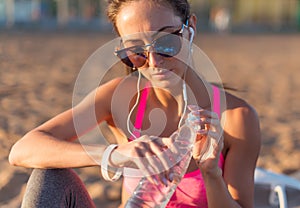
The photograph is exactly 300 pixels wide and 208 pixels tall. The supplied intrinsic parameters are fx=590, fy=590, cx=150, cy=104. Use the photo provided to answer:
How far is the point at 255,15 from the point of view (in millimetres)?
42875

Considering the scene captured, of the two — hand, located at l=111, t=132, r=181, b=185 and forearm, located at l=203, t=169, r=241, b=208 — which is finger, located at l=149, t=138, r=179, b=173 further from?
forearm, located at l=203, t=169, r=241, b=208

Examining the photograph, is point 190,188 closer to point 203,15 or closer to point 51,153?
point 51,153

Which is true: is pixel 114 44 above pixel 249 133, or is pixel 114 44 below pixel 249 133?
above

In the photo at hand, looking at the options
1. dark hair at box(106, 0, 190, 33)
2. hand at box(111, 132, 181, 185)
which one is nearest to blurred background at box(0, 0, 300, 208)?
dark hair at box(106, 0, 190, 33)

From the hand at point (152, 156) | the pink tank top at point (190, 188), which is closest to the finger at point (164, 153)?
the hand at point (152, 156)

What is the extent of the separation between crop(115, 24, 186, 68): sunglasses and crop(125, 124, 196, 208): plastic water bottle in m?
0.32

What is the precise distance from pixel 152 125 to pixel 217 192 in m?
0.46

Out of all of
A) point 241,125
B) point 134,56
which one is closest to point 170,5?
point 134,56

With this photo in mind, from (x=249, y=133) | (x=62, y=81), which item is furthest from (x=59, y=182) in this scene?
(x=62, y=81)

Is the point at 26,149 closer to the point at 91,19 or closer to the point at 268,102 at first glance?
the point at 268,102

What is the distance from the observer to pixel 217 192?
192 centimetres

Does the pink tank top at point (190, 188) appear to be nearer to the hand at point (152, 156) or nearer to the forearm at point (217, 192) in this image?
the forearm at point (217, 192)

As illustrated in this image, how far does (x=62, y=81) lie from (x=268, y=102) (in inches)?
149

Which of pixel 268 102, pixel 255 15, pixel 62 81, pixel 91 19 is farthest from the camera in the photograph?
pixel 255 15
